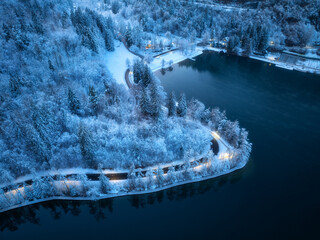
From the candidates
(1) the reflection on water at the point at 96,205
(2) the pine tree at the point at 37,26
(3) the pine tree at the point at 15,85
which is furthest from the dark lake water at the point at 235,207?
(2) the pine tree at the point at 37,26

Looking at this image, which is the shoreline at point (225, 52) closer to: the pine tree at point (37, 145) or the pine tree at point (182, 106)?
the pine tree at point (182, 106)

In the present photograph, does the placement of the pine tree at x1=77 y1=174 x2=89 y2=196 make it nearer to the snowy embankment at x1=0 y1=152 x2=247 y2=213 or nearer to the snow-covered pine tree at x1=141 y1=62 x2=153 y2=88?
the snowy embankment at x1=0 y1=152 x2=247 y2=213

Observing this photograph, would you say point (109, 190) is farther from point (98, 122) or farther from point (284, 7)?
point (284, 7)

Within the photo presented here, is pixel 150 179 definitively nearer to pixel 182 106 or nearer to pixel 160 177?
pixel 160 177

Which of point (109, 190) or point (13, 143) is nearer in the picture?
point (109, 190)

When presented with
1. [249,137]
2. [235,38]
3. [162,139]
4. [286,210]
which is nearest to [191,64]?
[235,38]

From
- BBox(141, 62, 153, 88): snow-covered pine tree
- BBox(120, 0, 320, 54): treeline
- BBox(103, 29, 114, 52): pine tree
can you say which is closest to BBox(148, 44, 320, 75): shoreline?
BBox(120, 0, 320, 54): treeline
